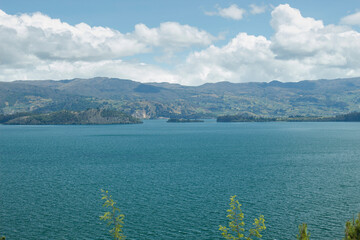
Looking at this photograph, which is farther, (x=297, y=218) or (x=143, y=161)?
(x=143, y=161)

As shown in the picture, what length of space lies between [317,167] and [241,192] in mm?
50229

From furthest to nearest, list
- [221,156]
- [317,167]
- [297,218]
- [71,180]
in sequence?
[221,156], [317,167], [71,180], [297,218]

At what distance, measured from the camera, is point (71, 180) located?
104 metres

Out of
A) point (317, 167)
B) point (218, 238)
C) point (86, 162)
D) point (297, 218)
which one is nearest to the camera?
point (218, 238)

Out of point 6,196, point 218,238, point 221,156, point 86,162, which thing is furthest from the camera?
point 221,156

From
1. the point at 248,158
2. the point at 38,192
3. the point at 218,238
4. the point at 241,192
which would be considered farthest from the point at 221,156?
the point at 218,238

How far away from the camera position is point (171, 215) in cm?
7000

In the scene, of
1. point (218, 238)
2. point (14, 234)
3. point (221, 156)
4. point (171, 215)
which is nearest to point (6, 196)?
point (14, 234)

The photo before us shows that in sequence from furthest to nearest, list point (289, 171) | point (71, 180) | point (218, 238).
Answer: point (289, 171)
point (71, 180)
point (218, 238)

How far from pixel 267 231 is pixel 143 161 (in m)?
88.8

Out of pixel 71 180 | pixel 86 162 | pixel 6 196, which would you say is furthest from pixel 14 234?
pixel 86 162

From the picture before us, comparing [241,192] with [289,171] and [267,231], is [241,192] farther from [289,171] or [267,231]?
[289,171]

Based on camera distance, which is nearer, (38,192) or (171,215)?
(171,215)

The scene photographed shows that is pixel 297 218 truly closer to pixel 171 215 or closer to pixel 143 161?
pixel 171 215
